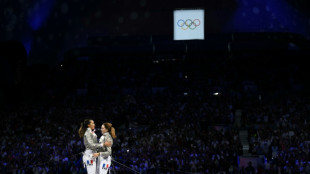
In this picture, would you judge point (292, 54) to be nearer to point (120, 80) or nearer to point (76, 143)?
point (120, 80)

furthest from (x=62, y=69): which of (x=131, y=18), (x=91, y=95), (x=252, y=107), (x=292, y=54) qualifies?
(x=292, y=54)

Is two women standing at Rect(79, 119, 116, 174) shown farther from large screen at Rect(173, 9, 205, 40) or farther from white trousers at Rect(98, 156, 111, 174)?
large screen at Rect(173, 9, 205, 40)

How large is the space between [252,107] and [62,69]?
1505 centimetres

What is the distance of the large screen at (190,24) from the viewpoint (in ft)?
107

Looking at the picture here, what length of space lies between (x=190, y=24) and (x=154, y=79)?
543 centimetres

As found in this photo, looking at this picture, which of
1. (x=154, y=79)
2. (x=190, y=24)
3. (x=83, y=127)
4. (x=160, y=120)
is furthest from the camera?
(x=154, y=79)

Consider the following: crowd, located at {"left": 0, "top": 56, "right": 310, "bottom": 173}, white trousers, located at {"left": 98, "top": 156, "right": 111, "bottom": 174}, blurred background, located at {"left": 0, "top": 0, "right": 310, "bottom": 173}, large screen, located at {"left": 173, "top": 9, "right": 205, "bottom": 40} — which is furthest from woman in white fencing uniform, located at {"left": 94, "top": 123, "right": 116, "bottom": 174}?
large screen, located at {"left": 173, "top": 9, "right": 205, "bottom": 40}

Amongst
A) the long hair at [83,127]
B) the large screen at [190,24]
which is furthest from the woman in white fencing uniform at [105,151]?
the large screen at [190,24]

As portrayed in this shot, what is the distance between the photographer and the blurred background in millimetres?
24203

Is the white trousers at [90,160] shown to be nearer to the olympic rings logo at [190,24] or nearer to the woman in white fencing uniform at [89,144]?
the woman in white fencing uniform at [89,144]

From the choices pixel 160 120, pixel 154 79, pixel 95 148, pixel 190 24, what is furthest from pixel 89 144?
pixel 154 79

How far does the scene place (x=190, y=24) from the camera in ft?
107

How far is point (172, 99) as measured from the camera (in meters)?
31.9

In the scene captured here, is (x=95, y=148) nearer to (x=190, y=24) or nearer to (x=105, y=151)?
(x=105, y=151)
